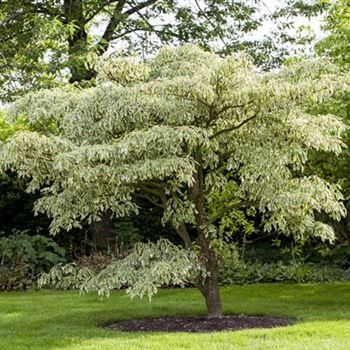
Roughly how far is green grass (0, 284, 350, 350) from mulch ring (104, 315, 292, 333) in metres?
0.27

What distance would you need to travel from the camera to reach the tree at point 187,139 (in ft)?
21.6

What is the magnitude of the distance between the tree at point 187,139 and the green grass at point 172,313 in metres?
0.64

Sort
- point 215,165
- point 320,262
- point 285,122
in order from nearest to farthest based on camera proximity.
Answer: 1. point 285,122
2. point 215,165
3. point 320,262

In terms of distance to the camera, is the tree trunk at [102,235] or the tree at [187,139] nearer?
the tree at [187,139]

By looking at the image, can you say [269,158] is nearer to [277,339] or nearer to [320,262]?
[277,339]

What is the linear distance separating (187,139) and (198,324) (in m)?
2.04

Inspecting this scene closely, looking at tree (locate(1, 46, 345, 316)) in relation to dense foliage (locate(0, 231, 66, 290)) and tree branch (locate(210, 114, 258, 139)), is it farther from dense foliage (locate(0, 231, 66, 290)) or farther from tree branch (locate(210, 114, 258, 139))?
dense foliage (locate(0, 231, 66, 290))

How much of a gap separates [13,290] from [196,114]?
568 centimetres

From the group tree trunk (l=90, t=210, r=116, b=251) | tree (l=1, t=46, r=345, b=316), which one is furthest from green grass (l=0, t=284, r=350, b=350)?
tree trunk (l=90, t=210, r=116, b=251)

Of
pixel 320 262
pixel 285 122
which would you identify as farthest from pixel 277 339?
pixel 320 262

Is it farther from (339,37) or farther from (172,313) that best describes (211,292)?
(339,37)

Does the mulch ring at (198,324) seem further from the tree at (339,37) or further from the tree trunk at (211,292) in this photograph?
the tree at (339,37)

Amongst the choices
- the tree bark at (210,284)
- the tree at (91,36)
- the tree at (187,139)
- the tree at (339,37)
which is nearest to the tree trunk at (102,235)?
the tree at (91,36)

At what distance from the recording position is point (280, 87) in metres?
6.66
